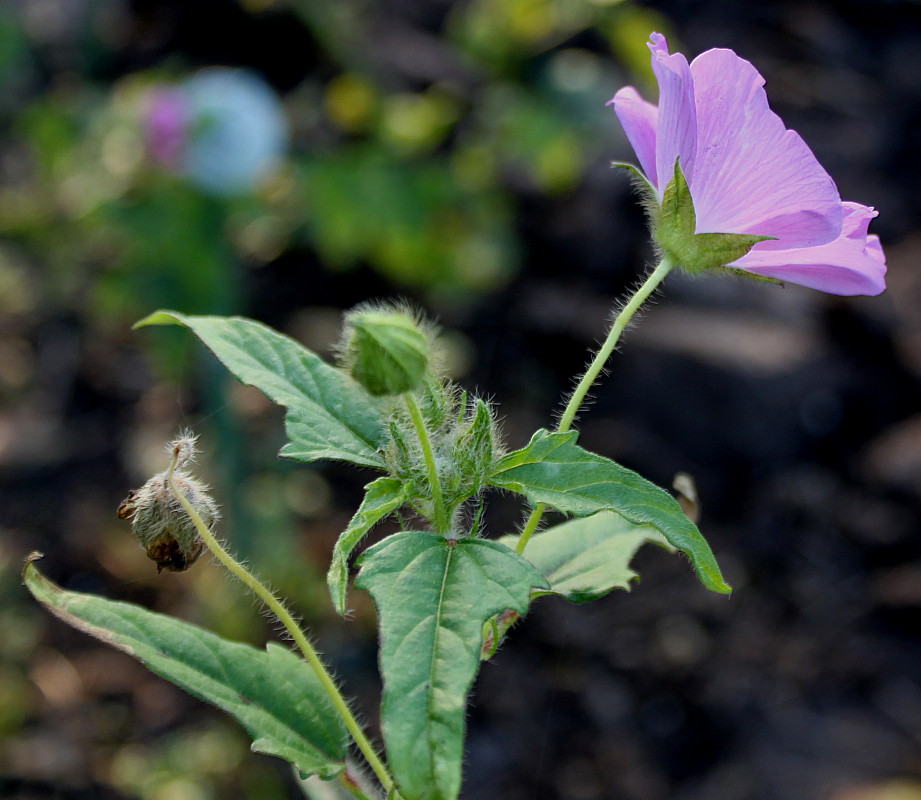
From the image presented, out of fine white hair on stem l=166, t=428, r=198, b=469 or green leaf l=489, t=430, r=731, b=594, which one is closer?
green leaf l=489, t=430, r=731, b=594

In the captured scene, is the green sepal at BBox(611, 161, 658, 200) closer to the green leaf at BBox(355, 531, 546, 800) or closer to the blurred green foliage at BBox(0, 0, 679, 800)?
→ the green leaf at BBox(355, 531, 546, 800)

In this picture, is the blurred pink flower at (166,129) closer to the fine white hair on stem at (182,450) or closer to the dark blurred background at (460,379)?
the dark blurred background at (460,379)

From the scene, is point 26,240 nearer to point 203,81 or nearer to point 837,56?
point 203,81

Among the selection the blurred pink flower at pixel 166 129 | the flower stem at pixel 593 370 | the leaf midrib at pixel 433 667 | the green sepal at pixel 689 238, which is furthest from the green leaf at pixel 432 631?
the blurred pink flower at pixel 166 129

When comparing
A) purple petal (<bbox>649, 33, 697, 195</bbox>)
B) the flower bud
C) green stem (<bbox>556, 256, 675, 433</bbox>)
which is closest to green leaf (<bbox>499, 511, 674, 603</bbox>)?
green stem (<bbox>556, 256, 675, 433</bbox>)

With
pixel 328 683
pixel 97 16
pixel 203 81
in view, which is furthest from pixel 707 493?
pixel 97 16

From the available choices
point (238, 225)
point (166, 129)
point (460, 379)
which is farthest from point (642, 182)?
point (460, 379)
